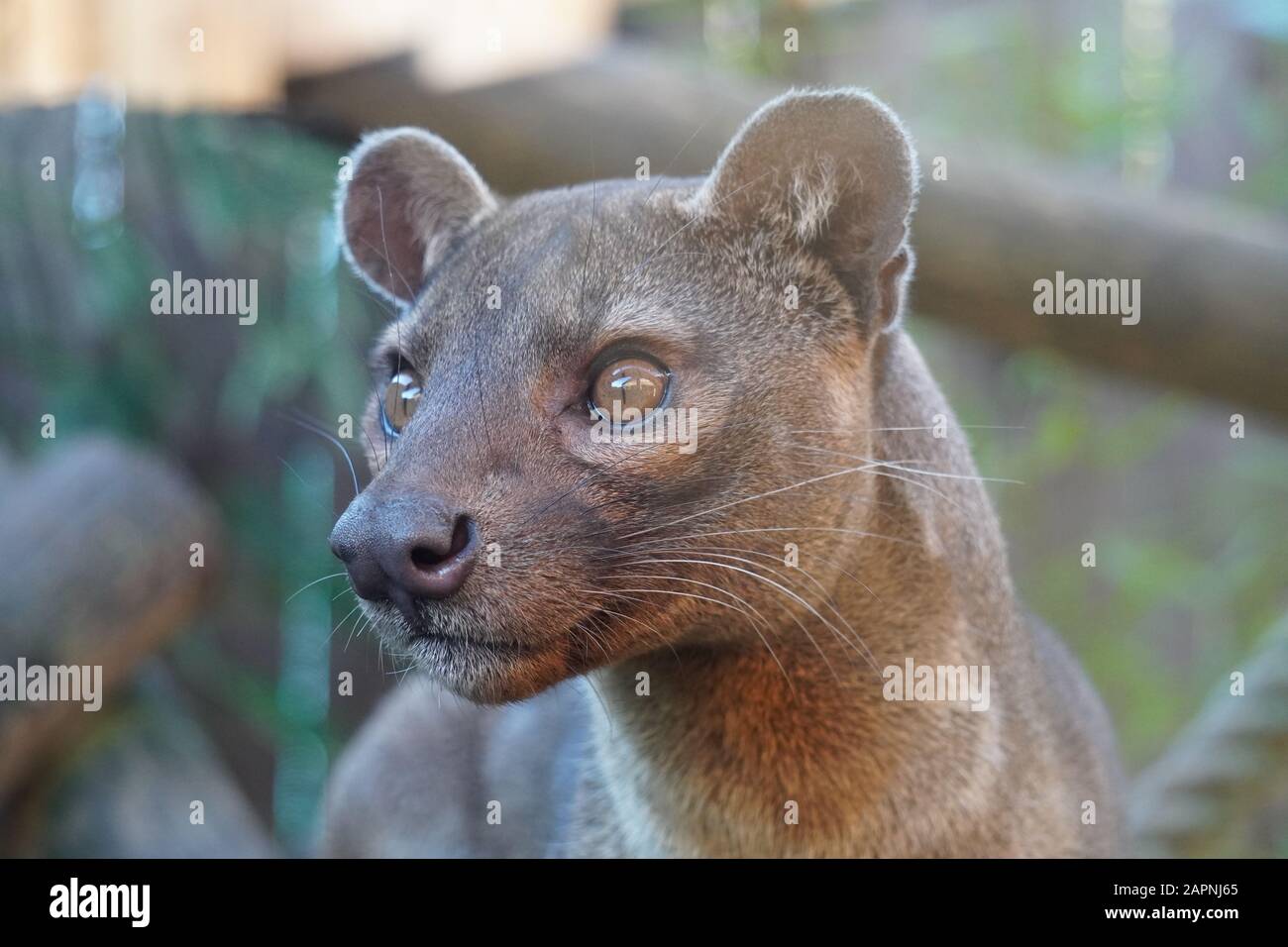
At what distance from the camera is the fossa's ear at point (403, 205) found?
1757 mm

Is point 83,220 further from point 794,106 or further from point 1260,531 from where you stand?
point 1260,531

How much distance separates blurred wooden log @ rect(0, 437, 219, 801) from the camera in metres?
3.43

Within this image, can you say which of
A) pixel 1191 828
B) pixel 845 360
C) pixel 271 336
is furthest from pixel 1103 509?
pixel 845 360

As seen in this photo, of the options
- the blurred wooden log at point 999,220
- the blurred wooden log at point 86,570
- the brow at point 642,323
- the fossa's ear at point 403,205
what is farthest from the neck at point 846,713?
the blurred wooden log at point 86,570

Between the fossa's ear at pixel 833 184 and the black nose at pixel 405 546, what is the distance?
487 millimetres

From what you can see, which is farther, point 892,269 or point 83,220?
point 83,220

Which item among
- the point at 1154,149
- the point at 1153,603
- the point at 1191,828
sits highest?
the point at 1154,149

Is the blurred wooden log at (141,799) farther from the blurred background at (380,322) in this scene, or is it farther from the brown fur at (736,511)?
the brown fur at (736,511)

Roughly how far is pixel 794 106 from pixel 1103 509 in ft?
9.73

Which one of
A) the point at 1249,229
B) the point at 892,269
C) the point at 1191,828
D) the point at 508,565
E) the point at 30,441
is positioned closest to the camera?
the point at 508,565

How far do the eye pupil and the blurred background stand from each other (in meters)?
0.75

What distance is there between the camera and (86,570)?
3611 mm

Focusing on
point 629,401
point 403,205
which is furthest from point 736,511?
point 403,205

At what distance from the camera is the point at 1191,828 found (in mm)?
2979
